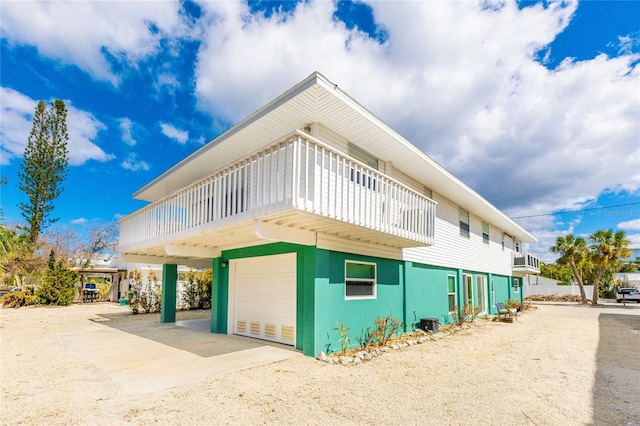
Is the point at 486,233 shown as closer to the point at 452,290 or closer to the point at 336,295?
the point at 452,290

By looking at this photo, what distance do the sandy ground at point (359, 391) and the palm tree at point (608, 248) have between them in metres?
24.6

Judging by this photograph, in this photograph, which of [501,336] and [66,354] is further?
[501,336]

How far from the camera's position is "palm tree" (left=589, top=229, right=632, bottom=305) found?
91.3 feet

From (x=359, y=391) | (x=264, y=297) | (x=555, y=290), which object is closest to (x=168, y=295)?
(x=264, y=297)

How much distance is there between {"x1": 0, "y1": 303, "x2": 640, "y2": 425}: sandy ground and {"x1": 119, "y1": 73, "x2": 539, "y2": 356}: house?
5.68 feet

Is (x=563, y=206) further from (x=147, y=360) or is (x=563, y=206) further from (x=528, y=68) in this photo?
(x=147, y=360)

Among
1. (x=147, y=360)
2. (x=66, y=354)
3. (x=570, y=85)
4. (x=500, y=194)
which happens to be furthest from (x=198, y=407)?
(x=500, y=194)

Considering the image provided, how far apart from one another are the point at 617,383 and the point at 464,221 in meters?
10.5

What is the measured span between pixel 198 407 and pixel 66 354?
5.30 meters

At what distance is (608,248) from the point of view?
27.8 metres

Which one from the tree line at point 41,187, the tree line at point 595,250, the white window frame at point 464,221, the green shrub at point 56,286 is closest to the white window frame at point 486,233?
A: the white window frame at point 464,221

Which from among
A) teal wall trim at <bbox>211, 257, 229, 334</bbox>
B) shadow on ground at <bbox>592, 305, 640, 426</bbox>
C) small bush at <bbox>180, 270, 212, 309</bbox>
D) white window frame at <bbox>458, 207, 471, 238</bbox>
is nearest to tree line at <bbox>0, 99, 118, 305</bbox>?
small bush at <bbox>180, 270, 212, 309</bbox>

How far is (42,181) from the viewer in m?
26.1

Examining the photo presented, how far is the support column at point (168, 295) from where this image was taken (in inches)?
520
